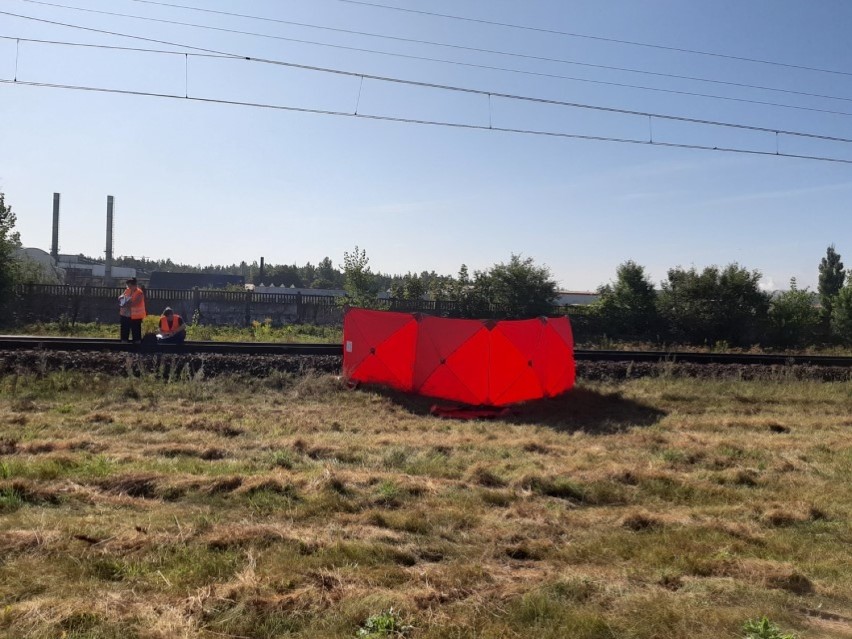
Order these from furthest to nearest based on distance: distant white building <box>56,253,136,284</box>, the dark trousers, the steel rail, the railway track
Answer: distant white building <box>56,253,136,284</box> < the dark trousers < the railway track < the steel rail

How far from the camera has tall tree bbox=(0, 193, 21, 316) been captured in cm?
2653

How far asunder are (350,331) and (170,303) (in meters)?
20.7

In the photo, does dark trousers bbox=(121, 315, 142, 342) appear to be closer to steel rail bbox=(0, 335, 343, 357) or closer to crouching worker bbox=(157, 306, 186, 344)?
steel rail bbox=(0, 335, 343, 357)

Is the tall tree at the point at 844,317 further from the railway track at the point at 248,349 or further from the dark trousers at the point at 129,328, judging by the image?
the dark trousers at the point at 129,328

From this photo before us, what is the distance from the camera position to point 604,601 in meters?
4.38

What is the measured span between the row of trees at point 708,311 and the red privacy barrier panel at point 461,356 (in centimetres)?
1937

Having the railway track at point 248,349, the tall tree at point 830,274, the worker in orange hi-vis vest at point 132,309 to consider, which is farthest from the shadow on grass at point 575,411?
the tall tree at point 830,274

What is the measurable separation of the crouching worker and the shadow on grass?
599cm

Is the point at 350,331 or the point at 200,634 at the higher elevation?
the point at 350,331

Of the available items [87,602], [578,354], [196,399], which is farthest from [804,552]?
[578,354]

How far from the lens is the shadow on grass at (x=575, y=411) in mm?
11336

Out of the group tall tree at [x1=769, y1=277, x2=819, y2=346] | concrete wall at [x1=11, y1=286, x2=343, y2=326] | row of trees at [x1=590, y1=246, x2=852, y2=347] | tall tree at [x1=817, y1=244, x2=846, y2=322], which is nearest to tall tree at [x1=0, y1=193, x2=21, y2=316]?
concrete wall at [x1=11, y1=286, x2=343, y2=326]

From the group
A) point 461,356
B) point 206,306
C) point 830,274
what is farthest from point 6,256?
point 830,274

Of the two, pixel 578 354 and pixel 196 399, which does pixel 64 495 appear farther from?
pixel 578 354
